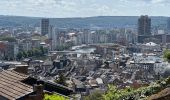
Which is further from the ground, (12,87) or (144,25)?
(12,87)

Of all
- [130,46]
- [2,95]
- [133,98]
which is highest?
[2,95]

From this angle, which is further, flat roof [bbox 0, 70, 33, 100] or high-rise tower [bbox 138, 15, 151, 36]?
high-rise tower [bbox 138, 15, 151, 36]

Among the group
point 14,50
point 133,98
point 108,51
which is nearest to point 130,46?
point 108,51

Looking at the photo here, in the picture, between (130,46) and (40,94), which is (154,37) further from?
(40,94)

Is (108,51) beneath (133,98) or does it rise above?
beneath

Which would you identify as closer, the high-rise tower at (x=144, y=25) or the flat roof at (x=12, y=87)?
the flat roof at (x=12, y=87)

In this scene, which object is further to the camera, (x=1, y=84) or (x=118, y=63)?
(x=118, y=63)

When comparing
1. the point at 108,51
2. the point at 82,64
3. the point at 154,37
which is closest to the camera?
the point at 82,64

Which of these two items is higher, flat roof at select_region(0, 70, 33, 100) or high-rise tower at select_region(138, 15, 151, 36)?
flat roof at select_region(0, 70, 33, 100)

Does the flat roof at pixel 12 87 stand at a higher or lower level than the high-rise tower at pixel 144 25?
higher

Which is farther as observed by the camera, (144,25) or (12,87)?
(144,25)

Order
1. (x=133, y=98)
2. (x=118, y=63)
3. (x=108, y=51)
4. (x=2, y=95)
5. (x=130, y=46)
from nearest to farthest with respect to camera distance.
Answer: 1. (x=2, y=95)
2. (x=133, y=98)
3. (x=118, y=63)
4. (x=108, y=51)
5. (x=130, y=46)
